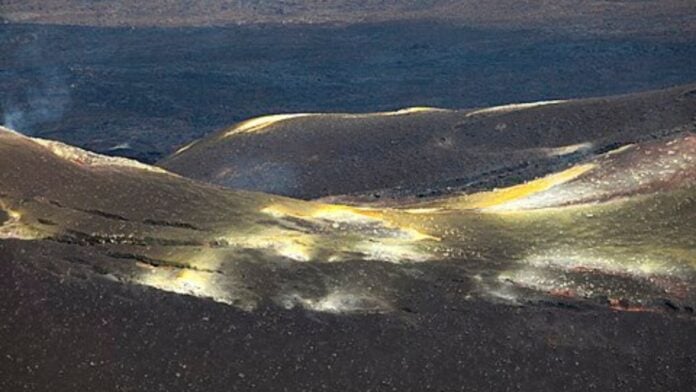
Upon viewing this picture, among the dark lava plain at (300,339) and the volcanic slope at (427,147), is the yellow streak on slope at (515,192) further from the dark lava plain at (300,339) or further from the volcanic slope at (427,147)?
the dark lava plain at (300,339)

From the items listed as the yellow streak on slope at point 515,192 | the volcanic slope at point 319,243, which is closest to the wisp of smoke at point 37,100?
the yellow streak on slope at point 515,192

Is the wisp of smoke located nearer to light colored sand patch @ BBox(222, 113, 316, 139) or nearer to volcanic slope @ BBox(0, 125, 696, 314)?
light colored sand patch @ BBox(222, 113, 316, 139)

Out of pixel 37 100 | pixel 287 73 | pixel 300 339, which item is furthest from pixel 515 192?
pixel 37 100

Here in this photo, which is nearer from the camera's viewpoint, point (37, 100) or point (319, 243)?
point (319, 243)

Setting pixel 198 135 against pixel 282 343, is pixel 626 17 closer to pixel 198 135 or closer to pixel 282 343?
pixel 198 135

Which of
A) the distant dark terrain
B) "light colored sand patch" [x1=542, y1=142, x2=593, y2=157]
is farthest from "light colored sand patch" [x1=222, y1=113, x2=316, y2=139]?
"light colored sand patch" [x1=542, y1=142, x2=593, y2=157]

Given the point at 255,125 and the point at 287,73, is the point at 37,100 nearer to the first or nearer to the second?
the point at 287,73
